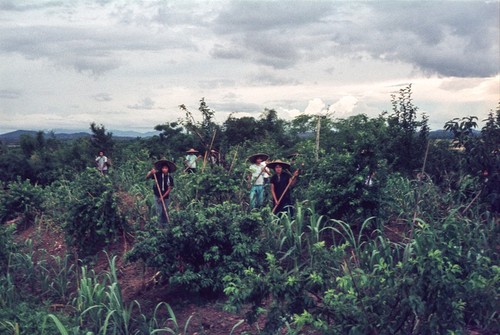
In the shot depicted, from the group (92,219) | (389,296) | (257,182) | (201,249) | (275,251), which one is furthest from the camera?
(257,182)

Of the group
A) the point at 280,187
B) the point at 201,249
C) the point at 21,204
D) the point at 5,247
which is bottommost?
the point at 5,247

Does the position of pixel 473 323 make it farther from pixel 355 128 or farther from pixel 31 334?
pixel 355 128

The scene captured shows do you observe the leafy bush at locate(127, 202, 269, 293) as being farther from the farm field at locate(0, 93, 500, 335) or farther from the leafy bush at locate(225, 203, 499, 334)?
the leafy bush at locate(225, 203, 499, 334)

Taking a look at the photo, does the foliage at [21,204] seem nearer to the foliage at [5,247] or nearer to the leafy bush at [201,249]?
the foliage at [5,247]

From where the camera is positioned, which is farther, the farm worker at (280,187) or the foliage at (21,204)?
the foliage at (21,204)

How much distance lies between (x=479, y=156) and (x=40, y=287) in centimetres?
611

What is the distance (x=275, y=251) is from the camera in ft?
21.6

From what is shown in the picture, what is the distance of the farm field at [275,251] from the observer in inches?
144

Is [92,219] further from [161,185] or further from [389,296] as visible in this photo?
[389,296]

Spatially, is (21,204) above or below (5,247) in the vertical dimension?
above

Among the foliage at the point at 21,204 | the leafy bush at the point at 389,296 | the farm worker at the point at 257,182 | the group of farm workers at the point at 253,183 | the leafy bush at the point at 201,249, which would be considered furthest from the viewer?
the foliage at the point at 21,204

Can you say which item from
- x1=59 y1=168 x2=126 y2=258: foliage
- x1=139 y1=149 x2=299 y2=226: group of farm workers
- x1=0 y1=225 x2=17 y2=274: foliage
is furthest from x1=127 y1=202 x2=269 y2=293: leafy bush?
x1=0 y1=225 x2=17 y2=274: foliage

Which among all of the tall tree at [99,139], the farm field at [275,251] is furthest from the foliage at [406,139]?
the tall tree at [99,139]

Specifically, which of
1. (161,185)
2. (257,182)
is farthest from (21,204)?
(257,182)
